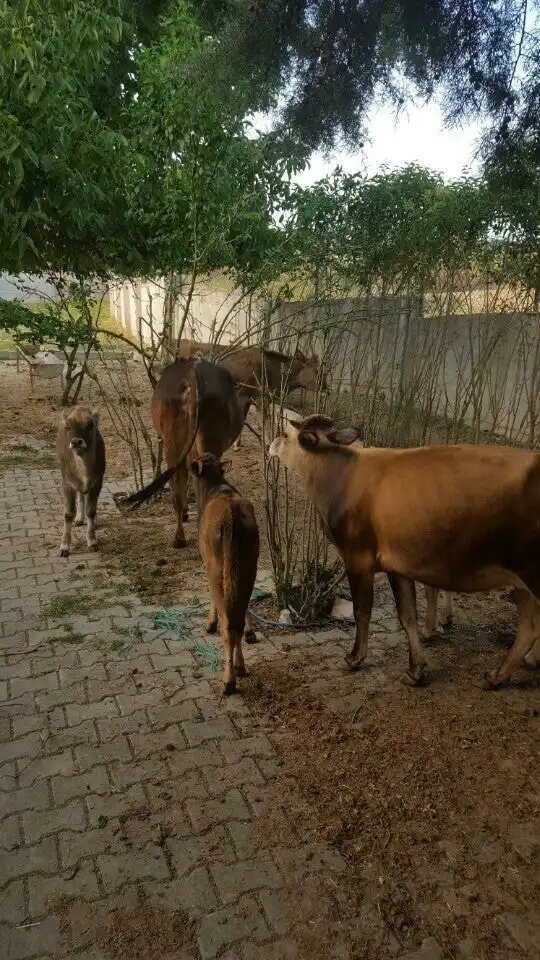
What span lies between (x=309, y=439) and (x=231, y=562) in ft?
3.23

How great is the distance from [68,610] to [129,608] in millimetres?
434

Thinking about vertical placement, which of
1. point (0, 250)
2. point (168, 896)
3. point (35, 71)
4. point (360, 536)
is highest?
point (35, 71)

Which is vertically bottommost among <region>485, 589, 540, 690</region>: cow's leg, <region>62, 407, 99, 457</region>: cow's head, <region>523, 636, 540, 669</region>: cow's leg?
<region>523, 636, 540, 669</region>: cow's leg

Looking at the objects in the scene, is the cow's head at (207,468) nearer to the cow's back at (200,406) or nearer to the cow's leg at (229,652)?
the cow's leg at (229,652)

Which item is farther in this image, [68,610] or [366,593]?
[68,610]

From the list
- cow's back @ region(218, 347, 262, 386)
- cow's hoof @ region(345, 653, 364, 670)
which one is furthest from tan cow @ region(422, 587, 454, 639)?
cow's back @ region(218, 347, 262, 386)

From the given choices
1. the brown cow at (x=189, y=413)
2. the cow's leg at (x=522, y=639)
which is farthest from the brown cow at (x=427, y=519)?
the brown cow at (x=189, y=413)

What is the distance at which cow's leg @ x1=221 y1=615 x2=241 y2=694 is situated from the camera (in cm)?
405

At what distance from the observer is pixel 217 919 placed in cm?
269

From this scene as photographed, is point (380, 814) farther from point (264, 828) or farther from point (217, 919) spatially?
point (217, 919)

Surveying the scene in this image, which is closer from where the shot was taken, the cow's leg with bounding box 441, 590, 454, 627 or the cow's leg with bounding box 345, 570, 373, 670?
the cow's leg with bounding box 345, 570, 373, 670

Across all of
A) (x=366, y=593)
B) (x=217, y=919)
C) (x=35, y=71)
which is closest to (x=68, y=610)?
(x=366, y=593)

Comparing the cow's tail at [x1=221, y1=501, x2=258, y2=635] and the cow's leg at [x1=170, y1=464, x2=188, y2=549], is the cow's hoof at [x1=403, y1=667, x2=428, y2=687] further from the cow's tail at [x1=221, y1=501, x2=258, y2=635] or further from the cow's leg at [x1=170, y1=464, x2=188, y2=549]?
the cow's leg at [x1=170, y1=464, x2=188, y2=549]

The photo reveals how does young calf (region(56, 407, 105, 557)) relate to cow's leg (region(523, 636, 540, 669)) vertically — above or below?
above
